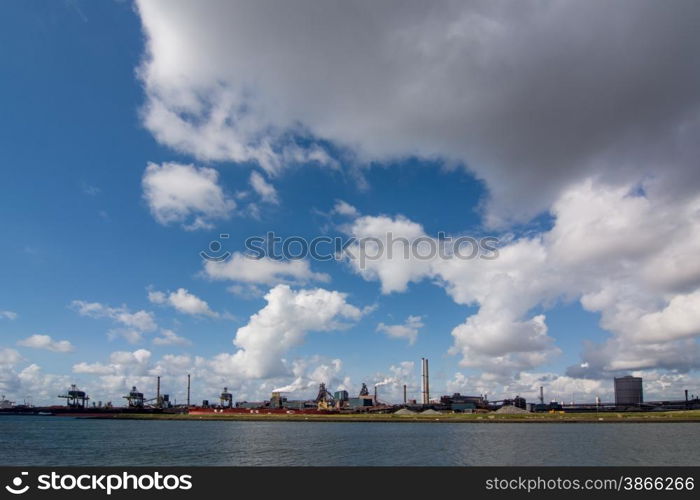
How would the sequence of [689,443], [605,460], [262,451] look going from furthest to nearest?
[689,443]
[262,451]
[605,460]

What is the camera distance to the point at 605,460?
72.9 metres

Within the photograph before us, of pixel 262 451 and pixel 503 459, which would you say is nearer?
pixel 503 459
